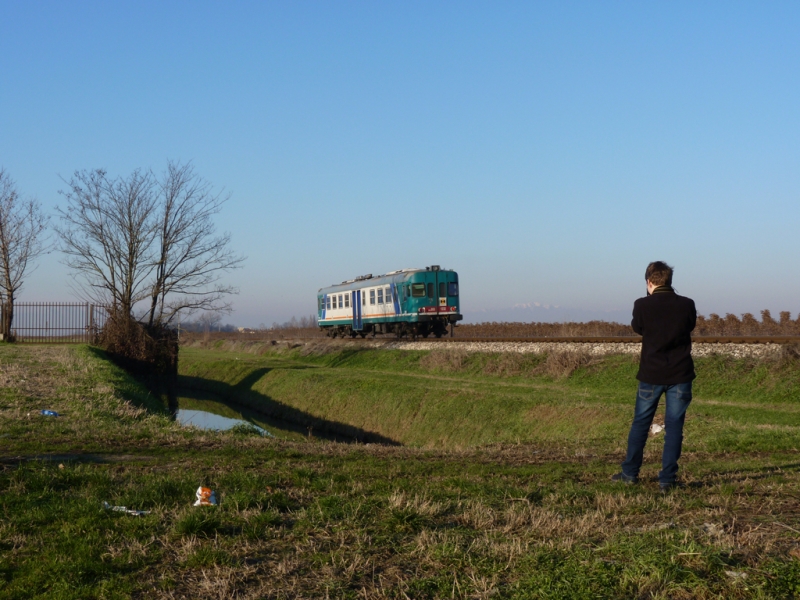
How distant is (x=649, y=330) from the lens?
20.4 ft

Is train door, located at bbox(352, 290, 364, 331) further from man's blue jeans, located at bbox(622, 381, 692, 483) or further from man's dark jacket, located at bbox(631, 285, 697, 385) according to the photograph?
man's dark jacket, located at bbox(631, 285, 697, 385)

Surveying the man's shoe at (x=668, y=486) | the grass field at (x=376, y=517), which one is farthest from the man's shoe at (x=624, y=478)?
the man's shoe at (x=668, y=486)

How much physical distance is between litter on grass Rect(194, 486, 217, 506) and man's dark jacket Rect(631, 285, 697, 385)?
3.54m

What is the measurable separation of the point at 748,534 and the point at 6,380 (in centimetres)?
1468

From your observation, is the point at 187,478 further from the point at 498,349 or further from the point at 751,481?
the point at 498,349

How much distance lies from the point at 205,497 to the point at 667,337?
12.7ft

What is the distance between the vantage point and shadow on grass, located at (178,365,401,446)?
883 inches

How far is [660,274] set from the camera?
633 centimetres

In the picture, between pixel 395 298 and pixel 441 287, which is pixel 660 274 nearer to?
pixel 441 287

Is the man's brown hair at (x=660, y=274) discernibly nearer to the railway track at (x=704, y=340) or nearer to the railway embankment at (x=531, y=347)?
the railway embankment at (x=531, y=347)

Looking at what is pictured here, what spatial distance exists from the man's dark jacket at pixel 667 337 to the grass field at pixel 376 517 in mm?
955

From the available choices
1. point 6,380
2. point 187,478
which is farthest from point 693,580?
point 6,380

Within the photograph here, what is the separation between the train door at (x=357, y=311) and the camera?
38.7m

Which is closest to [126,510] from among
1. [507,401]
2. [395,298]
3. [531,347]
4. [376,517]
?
[376,517]
